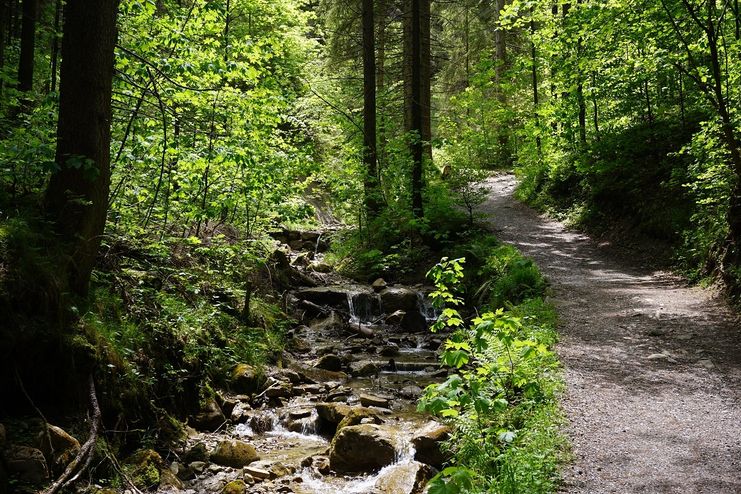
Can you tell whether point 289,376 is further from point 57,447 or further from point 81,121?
point 81,121

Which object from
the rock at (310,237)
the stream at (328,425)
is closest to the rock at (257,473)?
the stream at (328,425)

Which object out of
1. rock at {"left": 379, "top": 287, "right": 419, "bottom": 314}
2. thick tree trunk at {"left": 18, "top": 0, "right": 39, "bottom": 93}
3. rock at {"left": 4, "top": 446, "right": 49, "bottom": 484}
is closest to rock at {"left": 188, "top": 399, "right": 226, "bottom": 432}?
rock at {"left": 4, "top": 446, "right": 49, "bottom": 484}

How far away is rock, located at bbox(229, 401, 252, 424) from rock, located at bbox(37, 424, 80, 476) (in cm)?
272

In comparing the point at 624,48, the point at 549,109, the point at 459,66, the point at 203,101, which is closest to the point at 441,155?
the point at 459,66

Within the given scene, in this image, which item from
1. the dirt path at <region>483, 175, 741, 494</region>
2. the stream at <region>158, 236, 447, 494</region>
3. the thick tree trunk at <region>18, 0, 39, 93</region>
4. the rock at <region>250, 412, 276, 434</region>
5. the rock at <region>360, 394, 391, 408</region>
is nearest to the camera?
the dirt path at <region>483, 175, 741, 494</region>

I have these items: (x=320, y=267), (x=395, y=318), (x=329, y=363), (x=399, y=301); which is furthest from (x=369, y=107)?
(x=329, y=363)

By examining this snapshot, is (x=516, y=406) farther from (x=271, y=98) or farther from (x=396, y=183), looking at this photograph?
(x=396, y=183)

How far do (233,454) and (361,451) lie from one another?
1.55 m

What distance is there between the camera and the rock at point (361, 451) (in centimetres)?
656

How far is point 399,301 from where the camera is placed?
13758 mm

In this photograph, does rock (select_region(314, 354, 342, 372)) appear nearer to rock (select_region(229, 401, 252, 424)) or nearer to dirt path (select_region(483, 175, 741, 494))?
rock (select_region(229, 401, 252, 424))

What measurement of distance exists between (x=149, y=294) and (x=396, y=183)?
10.1 metres

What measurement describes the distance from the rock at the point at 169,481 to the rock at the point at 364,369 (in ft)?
14.7

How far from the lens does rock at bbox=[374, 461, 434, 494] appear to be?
570 cm
